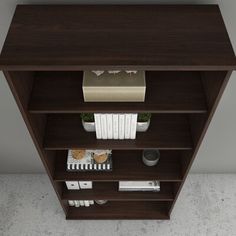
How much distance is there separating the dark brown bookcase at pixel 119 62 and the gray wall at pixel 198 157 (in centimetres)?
10

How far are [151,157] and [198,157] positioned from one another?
707 mm

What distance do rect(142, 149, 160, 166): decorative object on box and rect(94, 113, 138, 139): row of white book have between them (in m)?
0.39

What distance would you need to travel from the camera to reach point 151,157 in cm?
207

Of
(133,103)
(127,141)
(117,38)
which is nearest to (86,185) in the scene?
(127,141)

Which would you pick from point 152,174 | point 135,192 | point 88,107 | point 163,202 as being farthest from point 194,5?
point 163,202

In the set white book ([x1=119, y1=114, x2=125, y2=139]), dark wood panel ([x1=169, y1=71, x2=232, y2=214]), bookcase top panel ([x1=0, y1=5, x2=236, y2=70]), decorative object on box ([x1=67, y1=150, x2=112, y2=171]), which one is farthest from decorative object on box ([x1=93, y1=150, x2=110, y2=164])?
bookcase top panel ([x1=0, y1=5, x2=236, y2=70])

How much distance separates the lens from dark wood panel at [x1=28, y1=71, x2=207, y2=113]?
4.59 ft

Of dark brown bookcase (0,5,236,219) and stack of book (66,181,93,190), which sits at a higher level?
dark brown bookcase (0,5,236,219)

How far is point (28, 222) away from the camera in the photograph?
261 cm

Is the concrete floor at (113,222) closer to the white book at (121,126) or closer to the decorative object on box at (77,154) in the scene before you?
the decorative object on box at (77,154)

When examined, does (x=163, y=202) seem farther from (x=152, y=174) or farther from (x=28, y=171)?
(x=28, y=171)

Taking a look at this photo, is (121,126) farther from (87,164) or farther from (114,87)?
(87,164)

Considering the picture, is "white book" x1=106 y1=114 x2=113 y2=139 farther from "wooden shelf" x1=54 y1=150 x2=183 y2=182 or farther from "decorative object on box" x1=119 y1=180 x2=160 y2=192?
"decorative object on box" x1=119 y1=180 x2=160 y2=192

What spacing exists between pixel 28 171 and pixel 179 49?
1.98 meters
